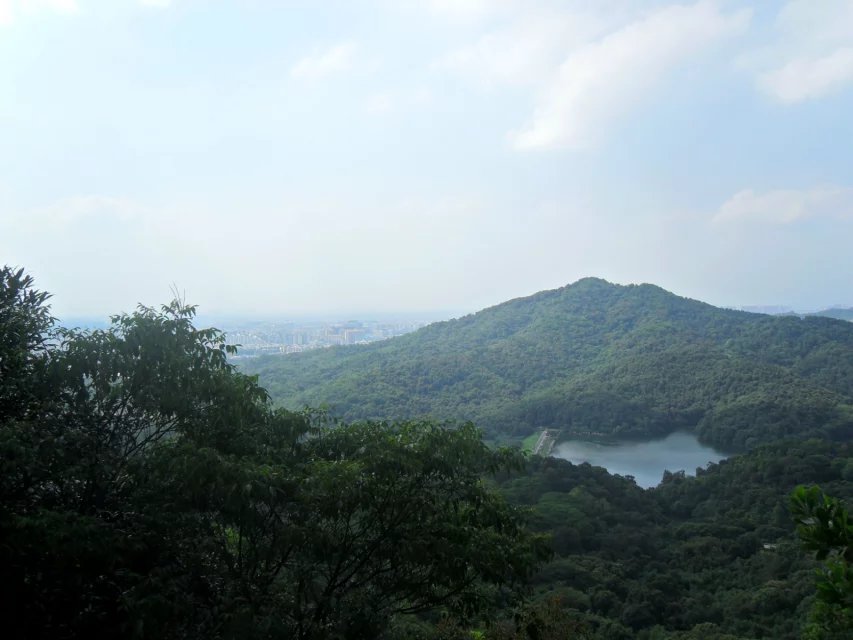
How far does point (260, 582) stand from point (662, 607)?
12340 mm

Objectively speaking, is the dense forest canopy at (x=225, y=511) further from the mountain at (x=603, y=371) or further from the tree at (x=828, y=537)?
the mountain at (x=603, y=371)

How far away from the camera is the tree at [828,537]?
78.0 inches

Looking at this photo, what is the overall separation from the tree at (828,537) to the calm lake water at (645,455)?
28685 millimetres

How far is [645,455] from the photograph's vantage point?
34312 millimetres

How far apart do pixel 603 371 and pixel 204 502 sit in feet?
152

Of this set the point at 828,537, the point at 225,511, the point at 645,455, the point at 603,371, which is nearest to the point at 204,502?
the point at 225,511

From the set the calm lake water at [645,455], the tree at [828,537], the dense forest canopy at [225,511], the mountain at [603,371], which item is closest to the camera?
the tree at [828,537]

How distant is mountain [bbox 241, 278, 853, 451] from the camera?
119ft

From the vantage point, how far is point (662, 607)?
12.7 m

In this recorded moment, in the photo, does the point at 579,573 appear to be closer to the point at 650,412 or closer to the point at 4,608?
the point at 4,608

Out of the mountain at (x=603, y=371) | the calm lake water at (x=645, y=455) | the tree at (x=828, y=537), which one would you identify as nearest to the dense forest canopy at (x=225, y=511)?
the tree at (x=828, y=537)

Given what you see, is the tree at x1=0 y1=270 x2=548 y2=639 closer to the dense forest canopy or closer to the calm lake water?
the dense forest canopy

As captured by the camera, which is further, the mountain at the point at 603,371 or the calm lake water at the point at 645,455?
the mountain at the point at 603,371

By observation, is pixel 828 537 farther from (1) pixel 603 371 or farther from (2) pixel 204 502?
(1) pixel 603 371
